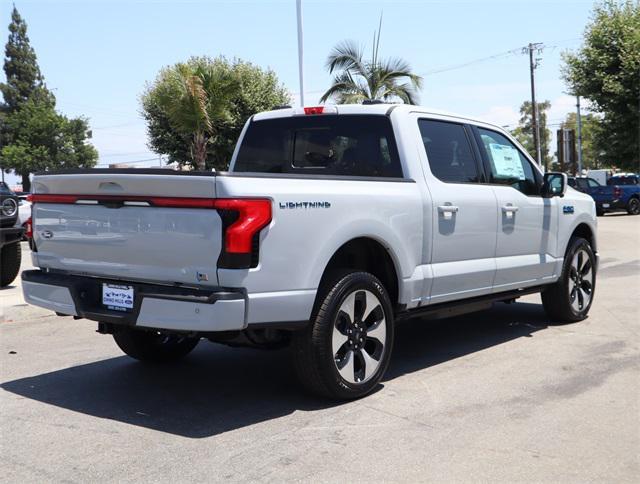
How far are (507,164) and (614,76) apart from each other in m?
21.5

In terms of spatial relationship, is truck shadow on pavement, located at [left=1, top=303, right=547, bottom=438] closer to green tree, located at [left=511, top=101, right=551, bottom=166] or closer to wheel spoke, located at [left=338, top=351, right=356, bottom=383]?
wheel spoke, located at [left=338, top=351, right=356, bottom=383]

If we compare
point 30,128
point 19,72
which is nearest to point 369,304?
point 30,128

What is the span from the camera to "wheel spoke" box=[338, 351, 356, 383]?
15.6ft

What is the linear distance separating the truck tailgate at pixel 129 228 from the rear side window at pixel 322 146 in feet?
5.66

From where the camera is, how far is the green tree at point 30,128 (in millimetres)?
64938

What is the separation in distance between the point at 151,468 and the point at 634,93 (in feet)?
83.6

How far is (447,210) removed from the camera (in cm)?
560

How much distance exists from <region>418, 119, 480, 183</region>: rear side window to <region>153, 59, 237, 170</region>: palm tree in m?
17.3

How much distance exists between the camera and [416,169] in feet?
18.0

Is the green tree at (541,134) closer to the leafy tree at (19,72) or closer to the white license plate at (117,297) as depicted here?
the leafy tree at (19,72)

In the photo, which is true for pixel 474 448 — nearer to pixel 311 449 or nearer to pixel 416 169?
pixel 311 449

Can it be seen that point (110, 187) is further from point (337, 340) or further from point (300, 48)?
point (300, 48)

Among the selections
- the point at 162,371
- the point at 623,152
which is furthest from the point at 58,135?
the point at 162,371

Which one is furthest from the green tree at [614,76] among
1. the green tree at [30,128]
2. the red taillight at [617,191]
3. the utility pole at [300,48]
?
the green tree at [30,128]
